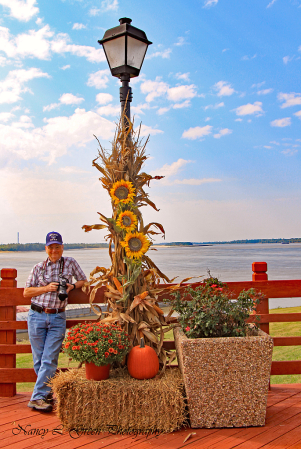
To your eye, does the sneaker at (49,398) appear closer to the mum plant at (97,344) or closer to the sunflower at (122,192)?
the mum plant at (97,344)

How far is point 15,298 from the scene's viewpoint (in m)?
3.32

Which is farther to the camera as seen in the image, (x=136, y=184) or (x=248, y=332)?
(x=136, y=184)

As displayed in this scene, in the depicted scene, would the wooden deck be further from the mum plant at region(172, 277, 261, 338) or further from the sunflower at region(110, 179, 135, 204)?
the sunflower at region(110, 179, 135, 204)

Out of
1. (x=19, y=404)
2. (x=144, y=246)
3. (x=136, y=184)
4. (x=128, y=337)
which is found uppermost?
(x=136, y=184)

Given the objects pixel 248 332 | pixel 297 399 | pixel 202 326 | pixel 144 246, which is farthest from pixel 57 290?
pixel 297 399

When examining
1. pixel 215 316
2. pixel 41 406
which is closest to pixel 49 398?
pixel 41 406

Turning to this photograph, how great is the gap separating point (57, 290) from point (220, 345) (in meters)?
1.43

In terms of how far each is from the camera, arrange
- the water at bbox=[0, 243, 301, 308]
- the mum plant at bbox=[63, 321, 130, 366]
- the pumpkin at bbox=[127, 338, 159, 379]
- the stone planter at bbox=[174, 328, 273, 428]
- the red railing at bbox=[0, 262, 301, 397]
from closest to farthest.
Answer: the stone planter at bbox=[174, 328, 273, 428]
the mum plant at bbox=[63, 321, 130, 366]
the pumpkin at bbox=[127, 338, 159, 379]
the red railing at bbox=[0, 262, 301, 397]
the water at bbox=[0, 243, 301, 308]

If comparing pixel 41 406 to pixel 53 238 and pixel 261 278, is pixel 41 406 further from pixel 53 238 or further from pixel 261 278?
pixel 261 278

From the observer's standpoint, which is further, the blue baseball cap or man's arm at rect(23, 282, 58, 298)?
the blue baseball cap

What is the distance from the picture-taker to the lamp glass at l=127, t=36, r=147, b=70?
3184mm

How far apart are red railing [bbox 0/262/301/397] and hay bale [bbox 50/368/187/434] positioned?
0.72m

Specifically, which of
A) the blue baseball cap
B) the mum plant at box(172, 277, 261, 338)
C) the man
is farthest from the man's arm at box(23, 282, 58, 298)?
the mum plant at box(172, 277, 261, 338)

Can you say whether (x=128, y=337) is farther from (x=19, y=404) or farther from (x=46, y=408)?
(x=19, y=404)
